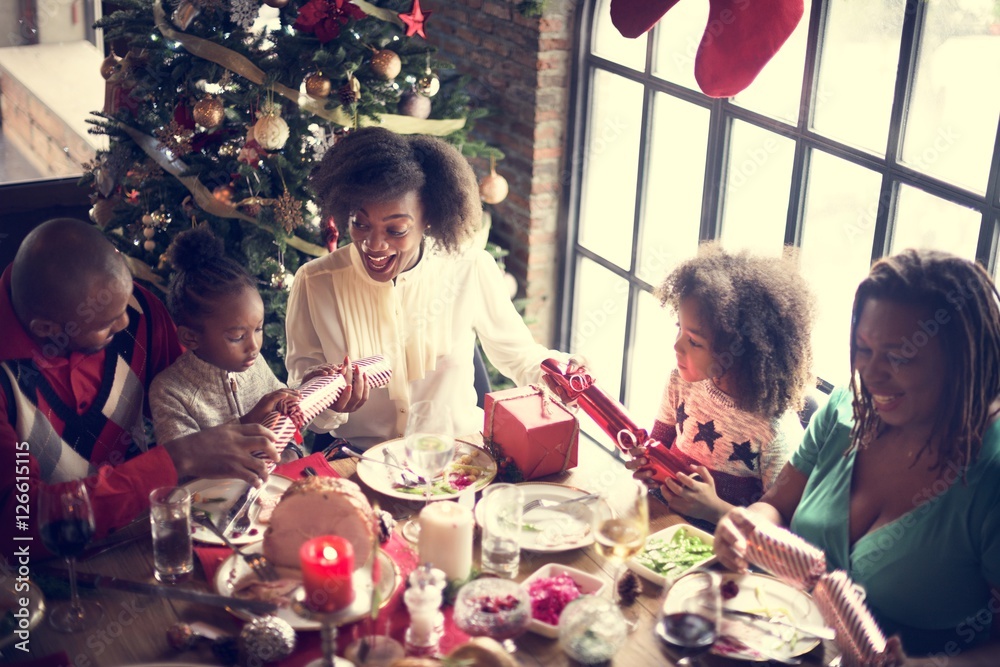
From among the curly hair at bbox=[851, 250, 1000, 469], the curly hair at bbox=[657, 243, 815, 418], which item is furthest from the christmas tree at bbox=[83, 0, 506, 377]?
the curly hair at bbox=[851, 250, 1000, 469]

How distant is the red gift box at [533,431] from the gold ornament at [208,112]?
1470mm

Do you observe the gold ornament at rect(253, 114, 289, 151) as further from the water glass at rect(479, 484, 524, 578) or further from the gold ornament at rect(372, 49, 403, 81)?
the water glass at rect(479, 484, 524, 578)

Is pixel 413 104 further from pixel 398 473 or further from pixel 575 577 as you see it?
pixel 575 577

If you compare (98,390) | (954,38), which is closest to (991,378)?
(954,38)

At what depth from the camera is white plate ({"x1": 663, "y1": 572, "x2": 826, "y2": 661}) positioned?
1744 mm

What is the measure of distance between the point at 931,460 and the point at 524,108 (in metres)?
2.36

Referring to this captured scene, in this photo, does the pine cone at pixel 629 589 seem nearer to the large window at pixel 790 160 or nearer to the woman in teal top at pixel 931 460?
the woman in teal top at pixel 931 460

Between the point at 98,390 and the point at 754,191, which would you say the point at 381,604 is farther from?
the point at 754,191

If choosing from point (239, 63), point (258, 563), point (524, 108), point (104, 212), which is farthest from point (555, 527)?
point (104, 212)

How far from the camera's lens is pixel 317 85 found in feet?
10.4

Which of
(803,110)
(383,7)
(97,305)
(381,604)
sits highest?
(383,7)

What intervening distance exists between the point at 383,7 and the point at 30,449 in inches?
72.5

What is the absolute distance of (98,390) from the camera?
7.70 ft

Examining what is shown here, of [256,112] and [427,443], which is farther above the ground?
[256,112]
